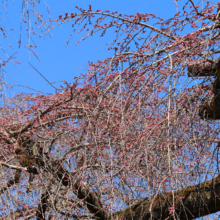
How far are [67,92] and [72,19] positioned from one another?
118 cm

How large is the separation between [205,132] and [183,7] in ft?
3.16

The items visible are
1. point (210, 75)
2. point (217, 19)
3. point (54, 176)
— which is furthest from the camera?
point (54, 176)

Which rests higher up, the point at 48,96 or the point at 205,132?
the point at 48,96

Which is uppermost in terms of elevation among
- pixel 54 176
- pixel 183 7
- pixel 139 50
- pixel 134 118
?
pixel 183 7

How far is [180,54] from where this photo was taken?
7.48 feet

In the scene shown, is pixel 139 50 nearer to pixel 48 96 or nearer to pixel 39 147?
pixel 48 96

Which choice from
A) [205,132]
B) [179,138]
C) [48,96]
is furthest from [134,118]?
[48,96]

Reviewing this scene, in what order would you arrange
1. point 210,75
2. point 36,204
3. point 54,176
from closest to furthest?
1. point 210,75
2. point 54,176
3. point 36,204

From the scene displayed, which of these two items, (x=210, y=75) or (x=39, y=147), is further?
(x=39, y=147)

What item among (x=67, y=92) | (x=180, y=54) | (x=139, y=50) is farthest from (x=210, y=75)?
(x=67, y=92)

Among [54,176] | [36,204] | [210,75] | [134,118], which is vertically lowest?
[36,204]

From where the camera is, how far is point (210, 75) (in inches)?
101

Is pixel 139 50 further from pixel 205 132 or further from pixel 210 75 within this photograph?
pixel 205 132

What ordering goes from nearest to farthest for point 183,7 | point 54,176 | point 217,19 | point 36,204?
point 217,19, point 183,7, point 54,176, point 36,204
